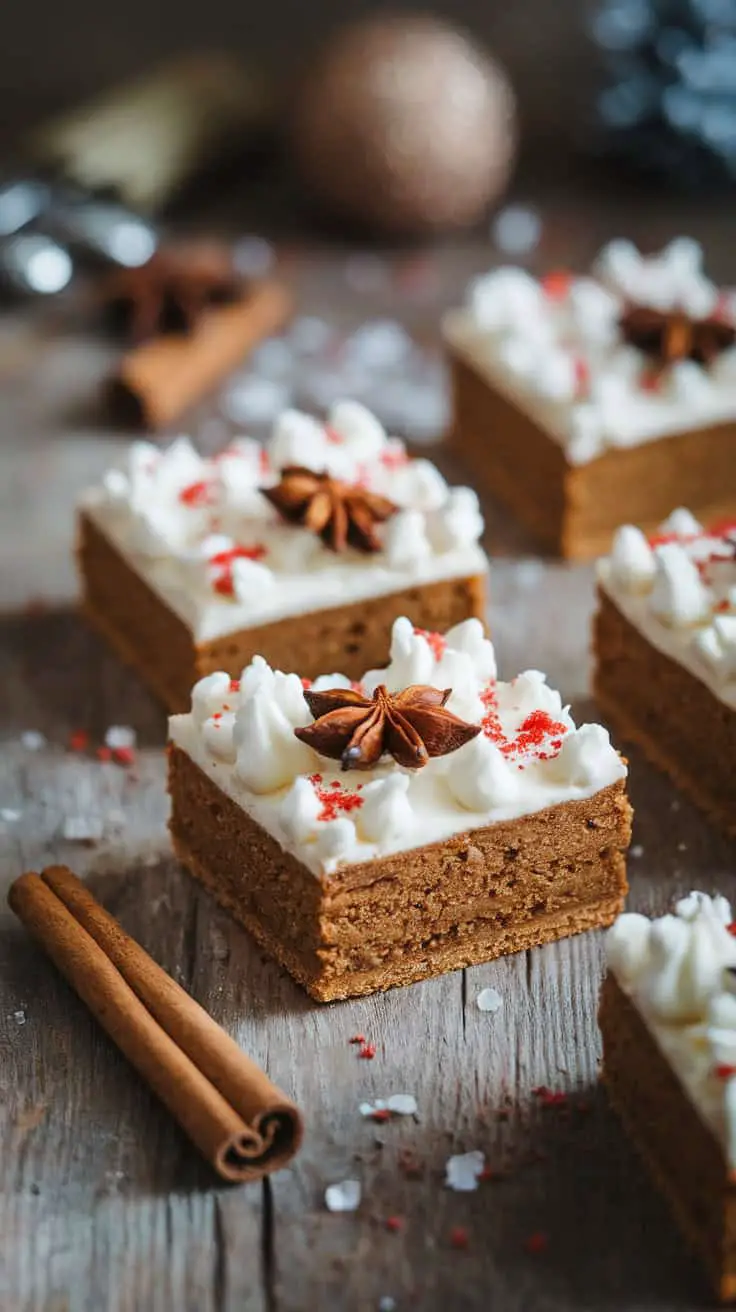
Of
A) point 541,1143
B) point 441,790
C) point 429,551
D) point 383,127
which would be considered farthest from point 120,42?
point 541,1143

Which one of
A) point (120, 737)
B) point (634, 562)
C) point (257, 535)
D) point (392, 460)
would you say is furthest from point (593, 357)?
point (120, 737)

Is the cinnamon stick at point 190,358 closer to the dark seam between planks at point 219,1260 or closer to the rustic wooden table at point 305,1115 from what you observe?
the rustic wooden table at point 305,1115

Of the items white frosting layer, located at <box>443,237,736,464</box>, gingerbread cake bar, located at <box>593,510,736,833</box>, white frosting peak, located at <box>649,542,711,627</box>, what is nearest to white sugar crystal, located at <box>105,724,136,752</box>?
gingerbread cake bar, located at <box>593,510,736,833</box>

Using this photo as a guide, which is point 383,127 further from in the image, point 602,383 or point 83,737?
point 83,737

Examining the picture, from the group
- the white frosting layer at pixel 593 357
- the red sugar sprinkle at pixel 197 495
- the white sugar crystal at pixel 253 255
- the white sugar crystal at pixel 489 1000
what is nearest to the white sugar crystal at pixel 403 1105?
the white sugar crystal at pixel 489 1000

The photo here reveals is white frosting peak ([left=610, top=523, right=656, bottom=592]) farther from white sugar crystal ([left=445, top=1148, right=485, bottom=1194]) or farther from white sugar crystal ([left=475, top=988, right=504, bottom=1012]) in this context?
white sugar crystal ([left=445, top=1148, right=485, bottom=1194])

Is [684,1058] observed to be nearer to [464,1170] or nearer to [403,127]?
[464,1170]
